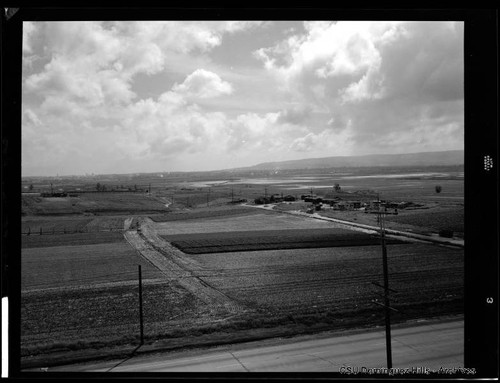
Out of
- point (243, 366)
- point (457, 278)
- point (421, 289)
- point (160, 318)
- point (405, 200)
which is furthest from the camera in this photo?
point (405, 200)

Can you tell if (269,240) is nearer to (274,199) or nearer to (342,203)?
(342,203)

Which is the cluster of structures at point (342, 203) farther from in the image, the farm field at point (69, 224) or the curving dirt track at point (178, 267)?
the farm field at point (69, 224)

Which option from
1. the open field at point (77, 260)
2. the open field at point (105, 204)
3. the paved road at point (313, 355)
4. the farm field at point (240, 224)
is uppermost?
the open field at point (105, 204)

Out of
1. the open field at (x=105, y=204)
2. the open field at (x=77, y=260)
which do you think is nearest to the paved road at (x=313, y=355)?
the open field at (x=77, y=260)

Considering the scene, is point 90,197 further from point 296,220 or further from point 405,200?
point 405,200

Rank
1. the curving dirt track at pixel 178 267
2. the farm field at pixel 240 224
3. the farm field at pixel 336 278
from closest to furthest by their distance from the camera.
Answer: the farm field at pixel 336 278 → the curving dirt track at pixel 178 267 → the farm field at pixel 240 224

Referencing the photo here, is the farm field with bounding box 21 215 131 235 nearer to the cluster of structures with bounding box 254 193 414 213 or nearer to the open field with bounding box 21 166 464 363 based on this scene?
the open field with bounding box 21 166 464 363
